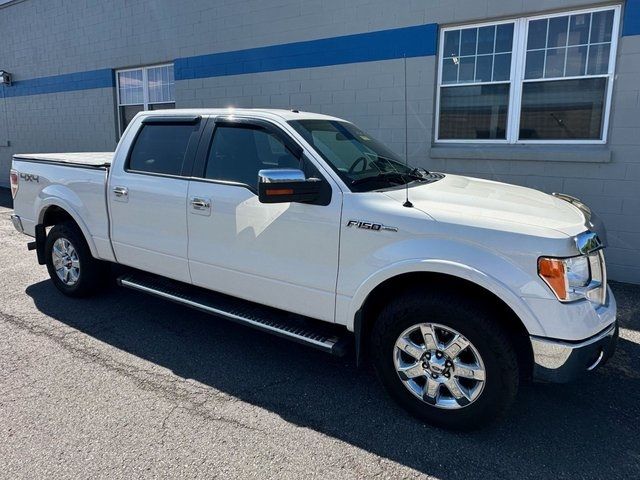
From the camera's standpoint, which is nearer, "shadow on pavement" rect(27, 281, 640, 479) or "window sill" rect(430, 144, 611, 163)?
"shadow on pavement" rect(27, 281, 640, 479)

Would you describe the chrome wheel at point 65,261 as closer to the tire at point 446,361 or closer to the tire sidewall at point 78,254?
the tire sidewall at point 78,254

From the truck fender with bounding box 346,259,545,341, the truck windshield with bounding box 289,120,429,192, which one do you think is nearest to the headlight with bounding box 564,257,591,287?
the truck fender with bounding box 346,259,545,341

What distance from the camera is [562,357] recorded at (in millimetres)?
2598

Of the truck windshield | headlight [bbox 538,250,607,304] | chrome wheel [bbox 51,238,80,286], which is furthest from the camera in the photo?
chrome wheel [bbox 51,238,80,286]

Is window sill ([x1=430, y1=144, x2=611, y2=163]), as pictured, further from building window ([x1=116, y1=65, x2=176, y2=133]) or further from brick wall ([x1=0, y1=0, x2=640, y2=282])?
building window ([x1=116, y1=65, x2=176, y2=133])

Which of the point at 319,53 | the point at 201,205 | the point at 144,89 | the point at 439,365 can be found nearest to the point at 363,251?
the point at 439,365

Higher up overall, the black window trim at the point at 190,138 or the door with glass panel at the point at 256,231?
the black window trim at the point at 190,138

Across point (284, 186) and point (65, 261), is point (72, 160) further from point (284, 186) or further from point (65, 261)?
point (284, 186)

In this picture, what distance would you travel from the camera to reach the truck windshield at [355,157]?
338 centimetres

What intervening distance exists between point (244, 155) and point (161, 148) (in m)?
0.99

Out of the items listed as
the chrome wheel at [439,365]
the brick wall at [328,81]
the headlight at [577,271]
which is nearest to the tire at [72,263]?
the chrome wheel at [439,365]

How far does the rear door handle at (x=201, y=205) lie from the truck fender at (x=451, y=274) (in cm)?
143

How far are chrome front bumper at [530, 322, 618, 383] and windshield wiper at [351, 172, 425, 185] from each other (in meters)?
1.48

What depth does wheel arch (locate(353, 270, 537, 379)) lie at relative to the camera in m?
2.79
